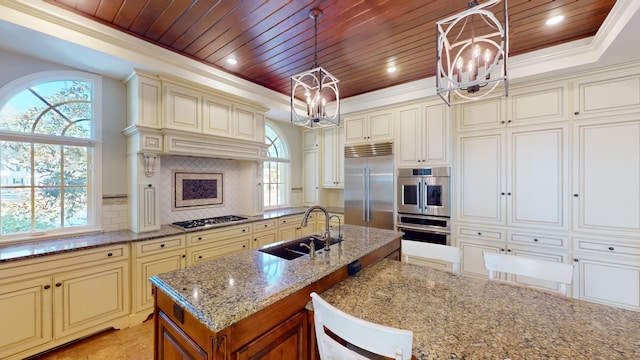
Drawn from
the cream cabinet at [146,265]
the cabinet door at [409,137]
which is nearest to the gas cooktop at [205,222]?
the cream cabinet at [146,265]

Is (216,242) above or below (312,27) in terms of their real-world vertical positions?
below

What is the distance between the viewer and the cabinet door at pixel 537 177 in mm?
2725

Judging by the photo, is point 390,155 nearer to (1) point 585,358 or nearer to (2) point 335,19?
(2) point 335,19

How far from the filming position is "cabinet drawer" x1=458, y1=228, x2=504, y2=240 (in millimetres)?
3059

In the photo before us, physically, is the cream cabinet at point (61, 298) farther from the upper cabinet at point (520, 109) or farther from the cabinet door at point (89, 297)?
the upper cabinet at point (520, 109)

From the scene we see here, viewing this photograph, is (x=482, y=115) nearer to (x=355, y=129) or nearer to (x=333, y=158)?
(x=355, y=129)

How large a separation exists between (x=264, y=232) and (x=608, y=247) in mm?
3921

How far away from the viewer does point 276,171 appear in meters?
4.92

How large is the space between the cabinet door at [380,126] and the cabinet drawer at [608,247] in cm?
245

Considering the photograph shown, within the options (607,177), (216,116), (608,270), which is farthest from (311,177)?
(608,270)

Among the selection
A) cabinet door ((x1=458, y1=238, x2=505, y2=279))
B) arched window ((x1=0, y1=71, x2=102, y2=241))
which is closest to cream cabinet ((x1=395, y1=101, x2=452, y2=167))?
cabinet door ((x1=458, y1=238, x2=505, y2=279))

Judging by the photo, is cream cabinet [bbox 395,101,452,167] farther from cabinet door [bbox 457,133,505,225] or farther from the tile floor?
the tile floor

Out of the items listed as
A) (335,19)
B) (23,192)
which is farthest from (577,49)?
(23,192)

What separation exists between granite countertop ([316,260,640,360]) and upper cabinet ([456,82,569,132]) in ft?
7.51
